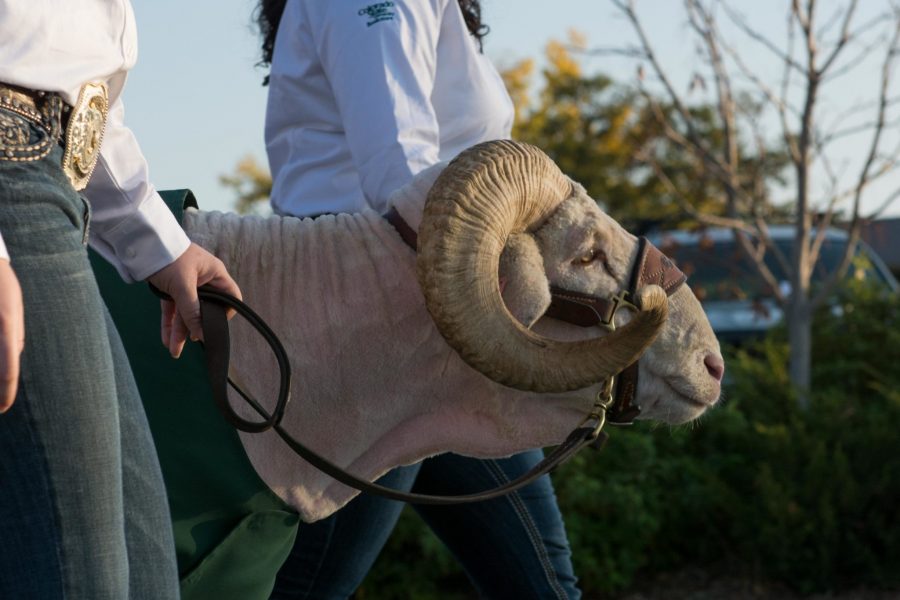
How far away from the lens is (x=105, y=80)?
218 centimetres

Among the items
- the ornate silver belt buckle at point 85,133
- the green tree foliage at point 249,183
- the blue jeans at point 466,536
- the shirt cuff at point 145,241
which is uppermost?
the ornate silver belt buckle at point 85,133

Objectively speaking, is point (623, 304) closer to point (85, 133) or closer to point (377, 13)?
point (377, 13)

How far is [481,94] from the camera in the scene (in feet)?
11.5

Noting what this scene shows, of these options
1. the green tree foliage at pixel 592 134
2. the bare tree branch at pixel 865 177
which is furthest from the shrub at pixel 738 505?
the green tree foliage at pixel 592 134

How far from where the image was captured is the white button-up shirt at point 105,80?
1942 mm

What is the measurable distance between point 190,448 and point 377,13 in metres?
1.17

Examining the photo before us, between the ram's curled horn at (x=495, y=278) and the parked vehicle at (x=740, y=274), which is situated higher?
the ram's curled horn at (x=495, y=278)

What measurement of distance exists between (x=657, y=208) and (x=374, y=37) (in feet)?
77.0

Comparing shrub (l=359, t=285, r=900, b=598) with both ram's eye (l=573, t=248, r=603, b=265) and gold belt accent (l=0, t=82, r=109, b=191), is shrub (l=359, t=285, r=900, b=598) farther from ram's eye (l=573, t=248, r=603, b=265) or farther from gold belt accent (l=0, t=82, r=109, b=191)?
gold belt accent (l=0, t=82, r=109, b=191)

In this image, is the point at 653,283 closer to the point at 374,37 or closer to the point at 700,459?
the point at 374,37

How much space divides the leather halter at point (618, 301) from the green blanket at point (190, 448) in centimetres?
59

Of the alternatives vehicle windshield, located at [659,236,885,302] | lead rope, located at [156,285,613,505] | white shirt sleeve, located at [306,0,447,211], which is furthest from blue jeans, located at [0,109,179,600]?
vehicle windshield, located at [659,236,885,302]

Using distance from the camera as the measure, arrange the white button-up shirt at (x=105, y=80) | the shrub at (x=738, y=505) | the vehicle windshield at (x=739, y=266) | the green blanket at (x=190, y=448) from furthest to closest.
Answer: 1. the vehicle windshield at (x=739, y=266)
2. the shrub at (x=738, y=505)
3. the green blanket at (x=190, y=448)
4. the white button-up shirt at (x=105, y=80)

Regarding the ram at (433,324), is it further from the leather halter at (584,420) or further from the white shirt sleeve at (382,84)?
the white shirt sleeve at (382,84)
